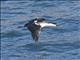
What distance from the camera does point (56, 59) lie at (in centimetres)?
1152

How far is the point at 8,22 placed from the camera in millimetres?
14383

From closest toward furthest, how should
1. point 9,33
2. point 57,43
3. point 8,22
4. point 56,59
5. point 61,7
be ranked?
point 56,59 < point 57,43 < point 9,33 < point 8,22 < point 61,7

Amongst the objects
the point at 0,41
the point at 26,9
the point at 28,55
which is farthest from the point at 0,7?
the point at 28,55

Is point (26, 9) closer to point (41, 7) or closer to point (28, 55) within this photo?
point (41, 7)

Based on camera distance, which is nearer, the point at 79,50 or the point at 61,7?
the point at 79,50

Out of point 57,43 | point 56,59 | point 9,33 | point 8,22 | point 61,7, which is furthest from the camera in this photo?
point 61,7

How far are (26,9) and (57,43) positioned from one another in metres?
3.24

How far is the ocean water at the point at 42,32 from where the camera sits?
11.9m

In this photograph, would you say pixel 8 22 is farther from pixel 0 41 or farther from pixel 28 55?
pixel 28 55

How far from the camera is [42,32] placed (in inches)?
528

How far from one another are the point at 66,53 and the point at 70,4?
4.12 metres

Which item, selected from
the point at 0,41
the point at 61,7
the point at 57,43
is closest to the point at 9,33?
the point at 0,41

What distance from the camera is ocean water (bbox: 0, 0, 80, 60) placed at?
39.0ft

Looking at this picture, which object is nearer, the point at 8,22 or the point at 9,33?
the point at 9,33
